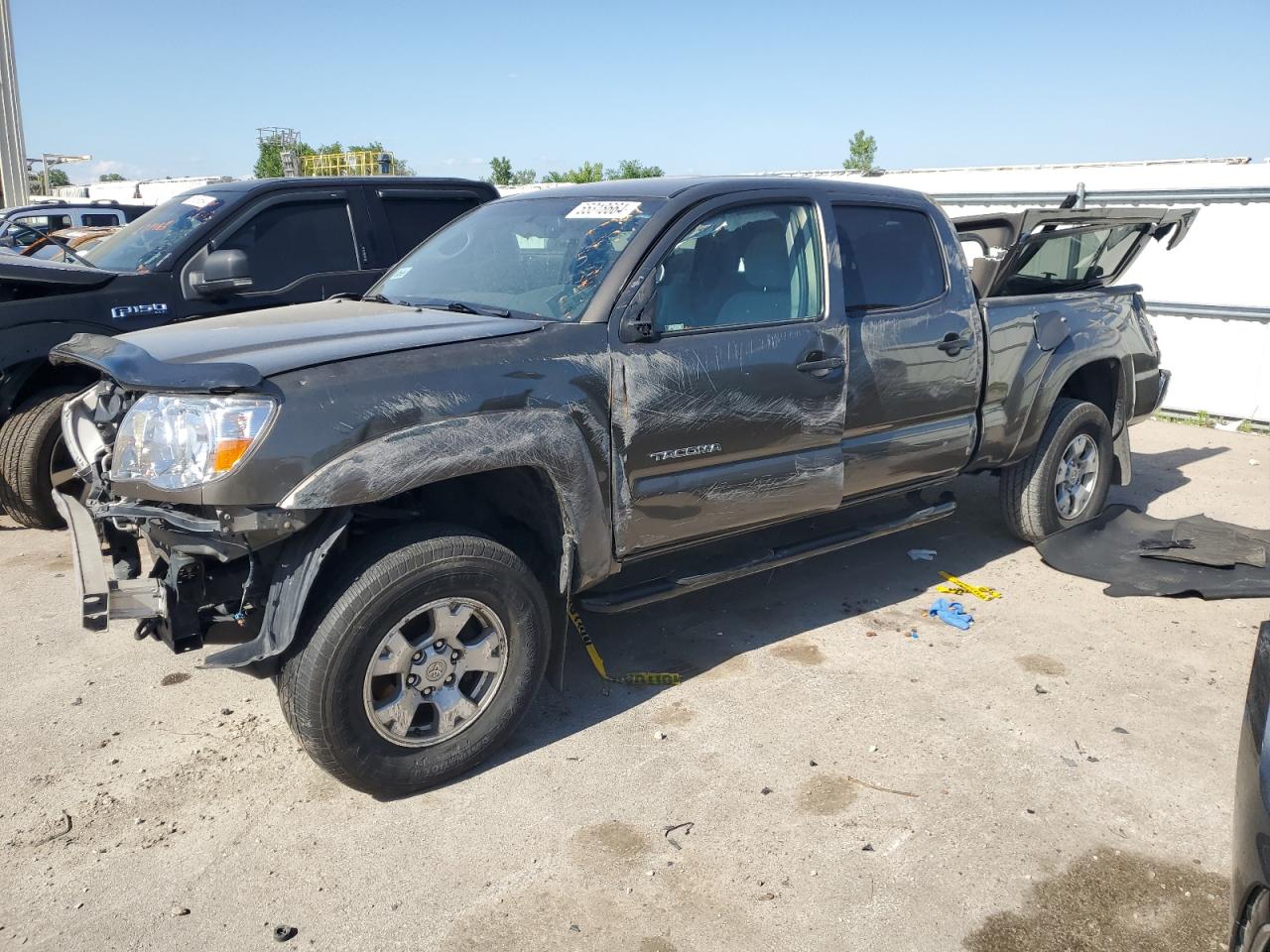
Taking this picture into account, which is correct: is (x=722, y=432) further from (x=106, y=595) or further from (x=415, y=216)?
(x=415, y=216)

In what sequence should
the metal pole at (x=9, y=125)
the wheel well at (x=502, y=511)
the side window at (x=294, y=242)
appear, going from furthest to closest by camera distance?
the metal pole at (x=9, y=125)
the side window at (x=294, y=242)
the wheel well at (x=502, y=511)

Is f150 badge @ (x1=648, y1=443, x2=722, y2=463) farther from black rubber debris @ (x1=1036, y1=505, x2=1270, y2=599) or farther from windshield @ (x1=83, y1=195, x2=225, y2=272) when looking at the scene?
windshield @ (x1=83, y1=195, x2=225, y2=272)

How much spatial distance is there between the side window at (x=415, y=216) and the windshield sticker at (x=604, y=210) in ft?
9.50

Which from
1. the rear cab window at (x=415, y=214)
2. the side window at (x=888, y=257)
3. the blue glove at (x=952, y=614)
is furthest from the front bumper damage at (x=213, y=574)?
the rear cab window at (x=415, y=214)

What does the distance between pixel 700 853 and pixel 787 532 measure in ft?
8.62

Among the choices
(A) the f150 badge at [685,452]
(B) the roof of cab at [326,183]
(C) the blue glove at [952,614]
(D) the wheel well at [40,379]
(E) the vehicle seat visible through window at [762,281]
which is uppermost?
(B) the roof of cab at [326,183]

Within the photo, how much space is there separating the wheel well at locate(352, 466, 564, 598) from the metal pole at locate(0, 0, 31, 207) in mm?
38782

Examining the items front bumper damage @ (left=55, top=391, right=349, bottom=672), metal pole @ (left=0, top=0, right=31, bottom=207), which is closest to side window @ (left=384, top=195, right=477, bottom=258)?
front bumper damage @ (left=55, top=391, right=349, bottom=672)

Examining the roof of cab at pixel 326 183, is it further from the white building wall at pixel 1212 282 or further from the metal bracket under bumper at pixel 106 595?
the white building wall at pixel 1212 282

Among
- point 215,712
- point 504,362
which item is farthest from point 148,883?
point 504,362

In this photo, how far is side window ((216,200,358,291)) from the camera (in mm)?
6285

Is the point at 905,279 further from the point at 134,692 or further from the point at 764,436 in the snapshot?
the point at 134,692

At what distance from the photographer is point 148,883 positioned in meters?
2.91

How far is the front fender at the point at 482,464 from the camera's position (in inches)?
116
